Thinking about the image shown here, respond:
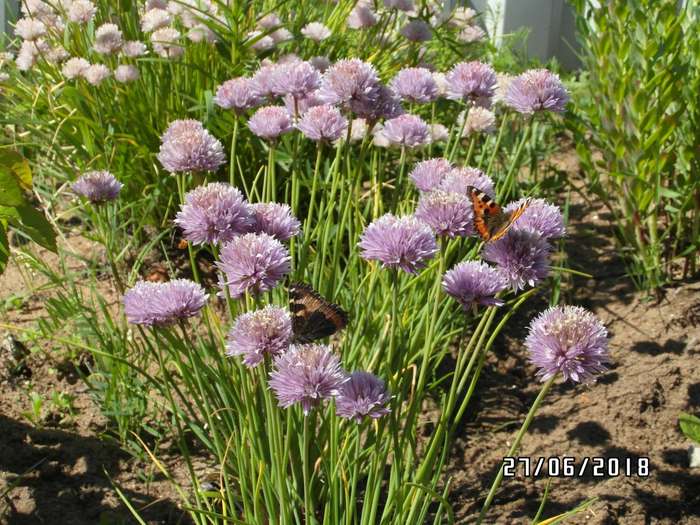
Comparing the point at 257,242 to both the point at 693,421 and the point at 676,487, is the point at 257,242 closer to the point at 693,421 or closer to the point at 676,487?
the point at 693,421

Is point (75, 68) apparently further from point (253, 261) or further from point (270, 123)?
point (253, 261)

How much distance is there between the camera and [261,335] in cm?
125

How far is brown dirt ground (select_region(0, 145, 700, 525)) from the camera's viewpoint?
1.95 meters

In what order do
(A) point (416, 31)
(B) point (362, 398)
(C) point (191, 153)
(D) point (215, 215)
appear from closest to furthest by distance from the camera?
(B) point (362, 398)
(D) point (215, 215)
(C) point (191, 153)
(A) point (416, 31)

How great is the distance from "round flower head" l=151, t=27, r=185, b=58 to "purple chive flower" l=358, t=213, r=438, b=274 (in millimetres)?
1541

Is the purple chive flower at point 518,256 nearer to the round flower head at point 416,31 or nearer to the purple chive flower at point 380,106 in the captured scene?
the purple chive flower at point 380,106

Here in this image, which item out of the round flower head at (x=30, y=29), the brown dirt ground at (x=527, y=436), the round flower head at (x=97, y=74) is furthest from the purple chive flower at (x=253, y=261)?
the round flower head at (x=30, y=29)

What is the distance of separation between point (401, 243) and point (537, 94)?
624 mm

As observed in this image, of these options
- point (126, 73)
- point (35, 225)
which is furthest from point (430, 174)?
point (126, 73)

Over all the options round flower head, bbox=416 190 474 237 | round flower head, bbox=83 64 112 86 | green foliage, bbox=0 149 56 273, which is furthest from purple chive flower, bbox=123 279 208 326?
round flower head, bbox=83 64 112 86

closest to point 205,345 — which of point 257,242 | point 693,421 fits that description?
point 257,242

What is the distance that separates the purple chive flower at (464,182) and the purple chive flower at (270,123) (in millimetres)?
415

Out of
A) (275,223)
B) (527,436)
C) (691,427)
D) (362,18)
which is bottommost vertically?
(527,436)

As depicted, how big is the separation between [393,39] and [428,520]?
80.5 inches
